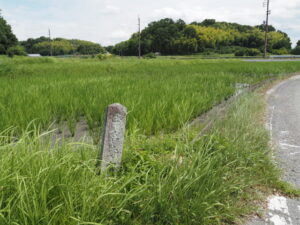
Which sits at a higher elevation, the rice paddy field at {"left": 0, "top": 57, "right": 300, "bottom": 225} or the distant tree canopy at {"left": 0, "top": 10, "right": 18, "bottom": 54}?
the distant tree canopy at {"left": 0, "top": 10, "right": 18, "bottom": 54}

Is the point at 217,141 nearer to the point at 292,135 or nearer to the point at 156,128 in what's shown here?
the point at 156,128

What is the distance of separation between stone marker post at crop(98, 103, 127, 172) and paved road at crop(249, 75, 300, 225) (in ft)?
3.95

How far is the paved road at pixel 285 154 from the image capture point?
6.82 feet

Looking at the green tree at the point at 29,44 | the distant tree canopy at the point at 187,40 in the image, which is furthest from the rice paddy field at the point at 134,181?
the green tree at the point at 29,44

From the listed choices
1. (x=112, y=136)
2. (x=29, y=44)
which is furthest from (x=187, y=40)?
(x=112, y=136)

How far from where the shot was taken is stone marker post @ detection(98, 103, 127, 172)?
191 cm

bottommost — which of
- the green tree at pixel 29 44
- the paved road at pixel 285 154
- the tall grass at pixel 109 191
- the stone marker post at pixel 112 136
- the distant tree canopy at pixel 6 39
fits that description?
the paved road at pixel 285 154

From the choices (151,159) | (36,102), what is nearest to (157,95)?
(36,102)

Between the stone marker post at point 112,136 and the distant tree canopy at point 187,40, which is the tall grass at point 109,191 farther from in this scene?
the distant tree canopy at point 187,40

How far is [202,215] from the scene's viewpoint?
5.97 ft

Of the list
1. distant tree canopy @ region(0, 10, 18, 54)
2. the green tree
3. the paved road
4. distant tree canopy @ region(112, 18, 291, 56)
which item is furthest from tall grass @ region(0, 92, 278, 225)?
the green tree

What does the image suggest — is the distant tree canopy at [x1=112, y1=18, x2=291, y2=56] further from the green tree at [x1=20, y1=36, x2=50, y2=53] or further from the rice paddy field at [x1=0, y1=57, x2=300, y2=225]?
the rice paddy field at [x1=0, y1=57, x2=300, y2=225]

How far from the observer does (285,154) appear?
3455mm

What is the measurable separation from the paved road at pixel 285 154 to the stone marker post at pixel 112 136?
120 cm
